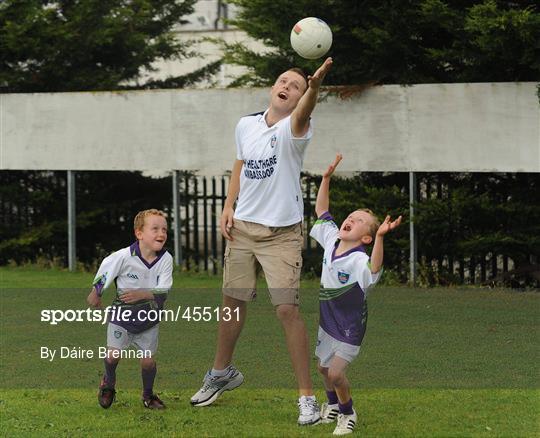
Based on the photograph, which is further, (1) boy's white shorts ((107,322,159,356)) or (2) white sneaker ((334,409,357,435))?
(1) boy's white shorts ((107,322,159,356))

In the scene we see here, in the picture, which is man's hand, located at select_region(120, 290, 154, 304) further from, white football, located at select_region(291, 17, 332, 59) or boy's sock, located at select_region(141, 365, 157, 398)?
white football, located at select_region(291, 17, 332, 59)

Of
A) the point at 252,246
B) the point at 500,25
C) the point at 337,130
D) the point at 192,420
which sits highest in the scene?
the point at 500,25

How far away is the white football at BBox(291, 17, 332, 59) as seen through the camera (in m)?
8.59

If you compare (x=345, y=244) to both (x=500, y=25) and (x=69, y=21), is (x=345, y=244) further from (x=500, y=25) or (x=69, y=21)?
(x=69, y=21)

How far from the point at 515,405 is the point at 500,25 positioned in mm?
6520

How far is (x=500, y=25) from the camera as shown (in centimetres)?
1321

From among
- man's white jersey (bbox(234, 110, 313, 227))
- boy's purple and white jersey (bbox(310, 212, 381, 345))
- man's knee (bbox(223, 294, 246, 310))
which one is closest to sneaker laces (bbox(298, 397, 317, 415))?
boy's purple and white jersey (bbox(310, 212, 381, 345))

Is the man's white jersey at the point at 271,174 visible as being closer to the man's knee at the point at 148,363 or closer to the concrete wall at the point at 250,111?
the man's knee at the point at 148,363

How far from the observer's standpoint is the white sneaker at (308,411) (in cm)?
722

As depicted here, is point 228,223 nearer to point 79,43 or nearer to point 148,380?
point 148,380

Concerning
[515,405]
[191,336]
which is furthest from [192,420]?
[191,336]

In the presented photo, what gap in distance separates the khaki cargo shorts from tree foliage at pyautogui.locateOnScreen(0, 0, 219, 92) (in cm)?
1092

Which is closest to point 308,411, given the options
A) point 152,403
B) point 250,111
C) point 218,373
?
point 218,373

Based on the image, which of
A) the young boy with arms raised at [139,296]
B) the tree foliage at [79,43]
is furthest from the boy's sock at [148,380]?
the tree foliage at [79,43]
